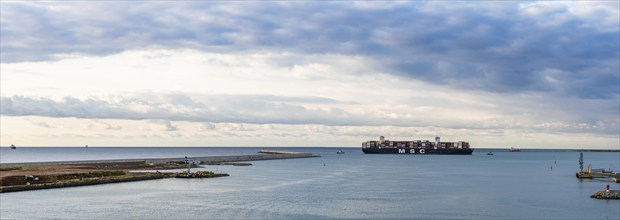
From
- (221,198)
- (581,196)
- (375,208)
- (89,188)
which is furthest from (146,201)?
(581,196)

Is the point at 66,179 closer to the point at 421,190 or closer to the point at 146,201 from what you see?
the point at 146,201

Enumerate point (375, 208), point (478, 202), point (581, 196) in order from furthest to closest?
point (581, 196) < point (478, 202) < point (375, 208)

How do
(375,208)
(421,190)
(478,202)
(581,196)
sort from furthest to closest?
(421,190), (581,196), (478,202), (375,208)

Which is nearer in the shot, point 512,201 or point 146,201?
point 146,201

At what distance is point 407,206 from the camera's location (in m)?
77.8

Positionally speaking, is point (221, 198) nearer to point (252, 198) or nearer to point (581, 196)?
point (252, 198)

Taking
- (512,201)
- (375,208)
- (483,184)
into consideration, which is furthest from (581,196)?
(375,208)

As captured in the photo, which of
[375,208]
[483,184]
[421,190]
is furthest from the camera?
[483,184]

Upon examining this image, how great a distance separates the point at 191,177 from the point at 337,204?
53809 mm

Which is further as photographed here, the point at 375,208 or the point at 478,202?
the point at 478,202

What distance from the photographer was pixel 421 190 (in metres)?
102

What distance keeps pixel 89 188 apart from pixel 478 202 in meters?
59.8

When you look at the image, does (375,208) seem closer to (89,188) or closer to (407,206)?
(407,206)

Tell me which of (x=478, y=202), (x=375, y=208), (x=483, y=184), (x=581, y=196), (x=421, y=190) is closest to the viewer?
(x=375, y=208)
